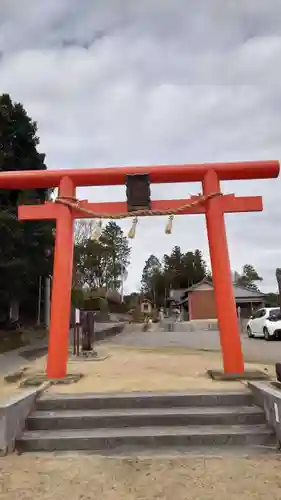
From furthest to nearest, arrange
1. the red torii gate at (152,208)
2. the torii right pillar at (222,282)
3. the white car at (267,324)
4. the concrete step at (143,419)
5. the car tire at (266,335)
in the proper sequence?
the car tire at (266,335) < the white car at (267,324) < the red torii gate at (152,208) < the torii right pillar at (222,282) < the concrete step at (143,419)

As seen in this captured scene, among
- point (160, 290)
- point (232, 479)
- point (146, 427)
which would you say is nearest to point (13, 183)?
point (146, 427)

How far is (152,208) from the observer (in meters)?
8.41

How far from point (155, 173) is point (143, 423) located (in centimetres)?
490

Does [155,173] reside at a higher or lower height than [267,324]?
higher

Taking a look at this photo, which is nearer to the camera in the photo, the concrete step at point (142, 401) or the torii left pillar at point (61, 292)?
the concrete step at point (142, 401)

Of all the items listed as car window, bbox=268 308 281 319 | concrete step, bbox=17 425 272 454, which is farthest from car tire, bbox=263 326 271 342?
concrete step, bbox=17 425 272 454

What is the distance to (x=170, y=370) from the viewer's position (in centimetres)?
865

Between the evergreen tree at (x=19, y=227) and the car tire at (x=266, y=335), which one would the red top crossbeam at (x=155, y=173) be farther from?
Answer: the car tire at (x=266, y=335)

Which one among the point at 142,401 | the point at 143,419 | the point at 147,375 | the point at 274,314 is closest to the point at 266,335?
the point at 274,314

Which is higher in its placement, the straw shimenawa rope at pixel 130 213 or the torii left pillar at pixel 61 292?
the straw shimenawa rope at pixel 130 213

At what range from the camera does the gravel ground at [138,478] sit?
143 inches

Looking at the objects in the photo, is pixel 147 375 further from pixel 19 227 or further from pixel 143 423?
pixel 19 227

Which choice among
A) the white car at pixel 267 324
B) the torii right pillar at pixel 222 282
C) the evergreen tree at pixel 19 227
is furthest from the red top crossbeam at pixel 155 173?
Answer: the white car at pixel 267 324

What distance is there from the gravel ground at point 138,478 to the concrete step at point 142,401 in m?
1.17
